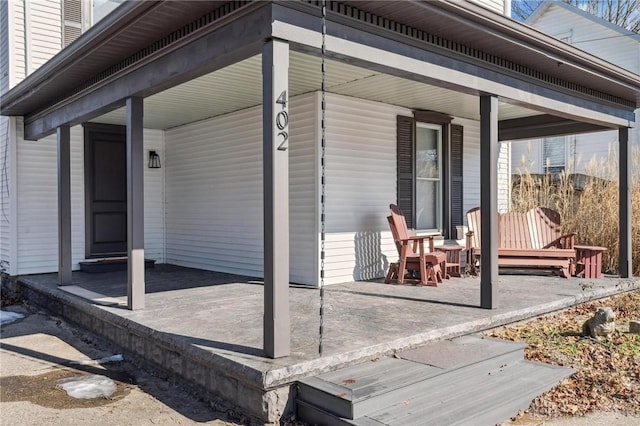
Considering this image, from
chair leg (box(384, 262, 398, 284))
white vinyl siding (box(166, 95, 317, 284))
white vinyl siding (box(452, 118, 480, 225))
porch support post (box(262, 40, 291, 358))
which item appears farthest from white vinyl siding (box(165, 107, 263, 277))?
porch support post (box(262, 40, 291, 358))

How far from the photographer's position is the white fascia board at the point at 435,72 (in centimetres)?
345

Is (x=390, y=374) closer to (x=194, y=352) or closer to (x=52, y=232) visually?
(x=194, y=352)

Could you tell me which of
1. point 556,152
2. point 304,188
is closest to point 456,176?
point 304,188

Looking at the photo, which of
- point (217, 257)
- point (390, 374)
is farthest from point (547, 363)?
point (217, 257)

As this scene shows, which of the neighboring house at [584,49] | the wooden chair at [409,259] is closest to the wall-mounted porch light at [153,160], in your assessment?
the wooden chair at [409,259]

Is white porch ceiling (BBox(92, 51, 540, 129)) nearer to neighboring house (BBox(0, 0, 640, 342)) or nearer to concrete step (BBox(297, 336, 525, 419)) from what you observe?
neighboring house (BBox(0, 0, 640, 342))

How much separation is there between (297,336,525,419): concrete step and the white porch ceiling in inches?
109

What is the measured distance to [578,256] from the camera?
7148mm

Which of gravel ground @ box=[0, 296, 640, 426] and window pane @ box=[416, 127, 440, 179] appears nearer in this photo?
gravel ground @ box=[0, 296, 640, 426]

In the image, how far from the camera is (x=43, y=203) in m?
7.74

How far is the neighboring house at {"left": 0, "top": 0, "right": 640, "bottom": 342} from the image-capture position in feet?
12.3

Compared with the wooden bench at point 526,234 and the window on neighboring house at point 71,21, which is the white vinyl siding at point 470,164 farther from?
the window on neighboring house at point 71,21

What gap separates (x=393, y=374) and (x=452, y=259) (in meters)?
4.30

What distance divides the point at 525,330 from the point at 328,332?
75.8 inches
